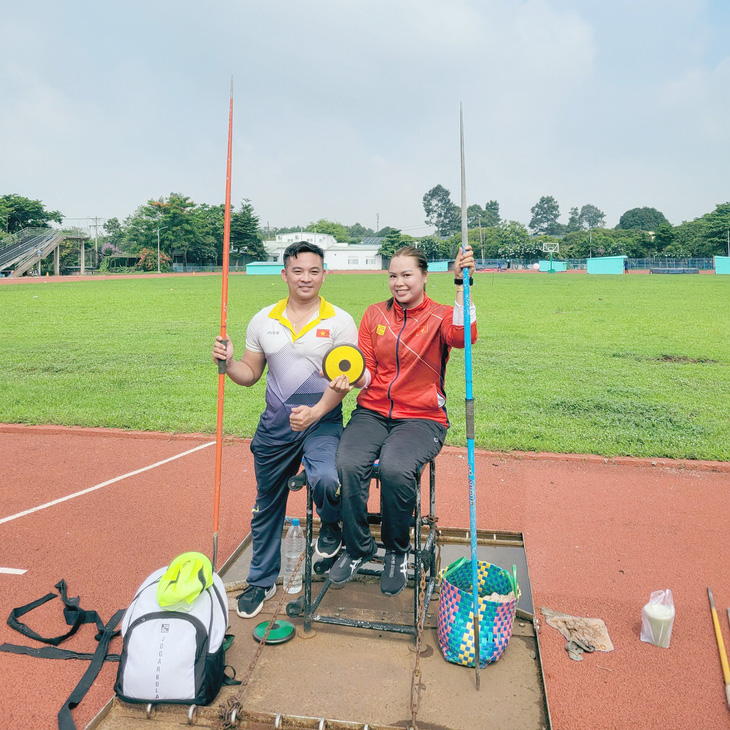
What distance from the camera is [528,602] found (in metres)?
3.86

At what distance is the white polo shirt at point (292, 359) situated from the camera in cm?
368

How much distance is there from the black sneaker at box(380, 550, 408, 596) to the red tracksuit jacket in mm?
823

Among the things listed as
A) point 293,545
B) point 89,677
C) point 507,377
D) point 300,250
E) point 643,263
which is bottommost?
point 89,677

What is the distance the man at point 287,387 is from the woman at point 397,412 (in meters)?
0.22

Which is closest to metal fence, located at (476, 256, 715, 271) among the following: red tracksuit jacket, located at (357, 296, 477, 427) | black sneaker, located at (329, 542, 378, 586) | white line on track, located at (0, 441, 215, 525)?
white line on track, located at (0, 441, 215, 525)

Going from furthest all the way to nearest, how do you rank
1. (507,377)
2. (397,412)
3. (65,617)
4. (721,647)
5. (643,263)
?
1. (643,263)
2. (507,377)
3. (397,412)
4. (65,617)
5. (721,647)

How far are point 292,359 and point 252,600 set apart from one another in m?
1.40

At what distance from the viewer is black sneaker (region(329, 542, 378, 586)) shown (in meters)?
3.65

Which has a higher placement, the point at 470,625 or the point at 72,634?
the point at 470,625

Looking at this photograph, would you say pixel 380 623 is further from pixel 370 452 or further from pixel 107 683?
pixel 107 683

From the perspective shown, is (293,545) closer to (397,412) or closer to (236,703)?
(397,412)

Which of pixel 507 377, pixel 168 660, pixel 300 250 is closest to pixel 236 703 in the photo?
pixel 168 660

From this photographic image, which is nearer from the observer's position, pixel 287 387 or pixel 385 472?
pixel 385 472

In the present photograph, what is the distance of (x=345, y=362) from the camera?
11.1 feet
